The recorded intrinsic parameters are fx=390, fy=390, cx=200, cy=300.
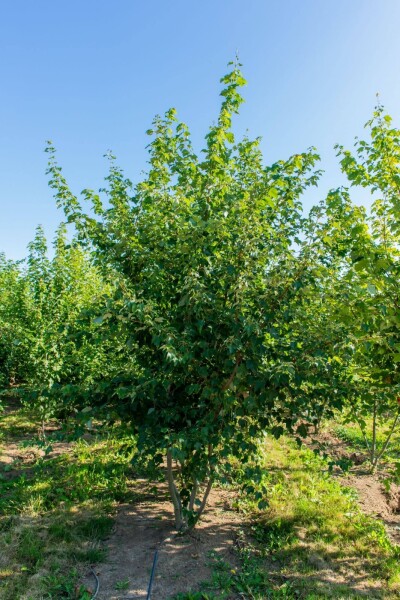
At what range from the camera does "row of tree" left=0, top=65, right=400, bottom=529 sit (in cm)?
294

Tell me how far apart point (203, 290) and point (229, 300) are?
340 mm

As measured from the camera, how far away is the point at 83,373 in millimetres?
6883

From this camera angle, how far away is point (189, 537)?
4098 mm

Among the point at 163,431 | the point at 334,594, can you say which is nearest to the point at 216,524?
the point at 334,594

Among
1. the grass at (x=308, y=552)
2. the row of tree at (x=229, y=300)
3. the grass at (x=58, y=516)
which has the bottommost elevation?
the grass at (x=308, y=552)

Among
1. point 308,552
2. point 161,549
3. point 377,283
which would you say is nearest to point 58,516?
point 161,549

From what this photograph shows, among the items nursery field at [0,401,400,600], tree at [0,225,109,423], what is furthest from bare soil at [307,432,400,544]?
tree at [0,225,109,423]

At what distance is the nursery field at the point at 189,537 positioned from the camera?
3375mm

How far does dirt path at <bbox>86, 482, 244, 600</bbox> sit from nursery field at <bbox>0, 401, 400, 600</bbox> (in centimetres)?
1

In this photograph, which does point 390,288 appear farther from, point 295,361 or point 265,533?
point 265,533

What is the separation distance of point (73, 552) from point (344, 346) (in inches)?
127

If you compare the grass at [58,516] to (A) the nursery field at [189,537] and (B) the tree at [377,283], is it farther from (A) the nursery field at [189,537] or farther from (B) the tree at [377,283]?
(B) the tree at [377,283]

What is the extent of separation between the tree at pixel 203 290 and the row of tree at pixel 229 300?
0.05 feet

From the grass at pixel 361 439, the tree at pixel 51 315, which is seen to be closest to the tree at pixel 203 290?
the tree at pixel 51 315
